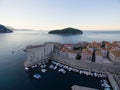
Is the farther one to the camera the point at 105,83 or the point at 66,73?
the point at 66,73

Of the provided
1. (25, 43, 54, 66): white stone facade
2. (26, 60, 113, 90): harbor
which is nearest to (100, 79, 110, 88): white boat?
(26, 60, 113, 90): harbor

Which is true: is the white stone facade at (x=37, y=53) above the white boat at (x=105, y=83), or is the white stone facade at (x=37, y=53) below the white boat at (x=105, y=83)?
above

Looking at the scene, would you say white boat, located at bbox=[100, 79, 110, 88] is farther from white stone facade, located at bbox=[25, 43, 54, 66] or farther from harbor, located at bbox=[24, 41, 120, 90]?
white stone facade, located at bbox=[25, 43, 54, 66]

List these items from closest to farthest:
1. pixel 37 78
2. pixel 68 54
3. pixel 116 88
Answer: pixel 116 88, pixel 37 78, pixel 68 54

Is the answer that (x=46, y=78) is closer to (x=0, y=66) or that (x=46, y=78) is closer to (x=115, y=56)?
(x=0, y=66)

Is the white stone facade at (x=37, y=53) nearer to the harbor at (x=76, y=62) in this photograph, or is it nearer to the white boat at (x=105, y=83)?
the harbor at (x=76, y=62)

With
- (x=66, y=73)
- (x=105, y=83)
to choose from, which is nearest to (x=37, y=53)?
(x=66, y=73)

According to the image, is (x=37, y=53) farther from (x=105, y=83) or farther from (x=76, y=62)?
(x=105, y=83)

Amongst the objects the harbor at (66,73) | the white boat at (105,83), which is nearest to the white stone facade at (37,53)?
the harbor at (66,73)

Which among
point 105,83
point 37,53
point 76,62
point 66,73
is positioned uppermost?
point 37,53

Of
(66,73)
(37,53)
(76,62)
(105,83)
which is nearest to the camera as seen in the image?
(105,83)

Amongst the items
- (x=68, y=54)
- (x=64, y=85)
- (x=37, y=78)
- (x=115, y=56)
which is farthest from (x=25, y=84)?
(x=115, y=56)
